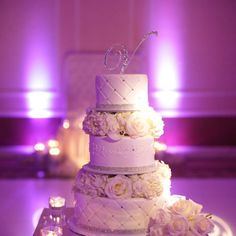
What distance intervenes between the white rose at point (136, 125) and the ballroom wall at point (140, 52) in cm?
594

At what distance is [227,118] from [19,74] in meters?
3.42

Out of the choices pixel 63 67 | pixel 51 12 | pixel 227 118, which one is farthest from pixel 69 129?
pixel 227 118

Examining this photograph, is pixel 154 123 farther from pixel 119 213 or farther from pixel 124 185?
pixel 119 213

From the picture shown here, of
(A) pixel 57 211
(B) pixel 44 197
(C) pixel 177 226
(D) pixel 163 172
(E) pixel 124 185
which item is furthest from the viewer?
(B) pixel 44 197

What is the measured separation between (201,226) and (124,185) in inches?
17.5

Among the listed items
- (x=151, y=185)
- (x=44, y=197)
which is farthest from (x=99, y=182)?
(x=44, y=197)

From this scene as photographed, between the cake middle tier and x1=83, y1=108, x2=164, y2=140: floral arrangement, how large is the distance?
0.10ft

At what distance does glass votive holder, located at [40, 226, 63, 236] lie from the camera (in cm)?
269

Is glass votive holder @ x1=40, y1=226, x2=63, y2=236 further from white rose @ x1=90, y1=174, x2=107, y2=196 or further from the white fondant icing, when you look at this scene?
white rose @ x1=90, y1=174, x2=107, y2=196

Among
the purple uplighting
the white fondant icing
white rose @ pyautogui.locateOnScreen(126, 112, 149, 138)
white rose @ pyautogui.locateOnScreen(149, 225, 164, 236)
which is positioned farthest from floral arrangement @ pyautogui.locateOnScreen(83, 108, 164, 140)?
the purple uplighting

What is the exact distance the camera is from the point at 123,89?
2.72 m

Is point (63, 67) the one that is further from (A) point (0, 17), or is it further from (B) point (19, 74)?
(A) point (0, 17)

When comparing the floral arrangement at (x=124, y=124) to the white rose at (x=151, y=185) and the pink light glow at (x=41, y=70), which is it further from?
the pink light glow at (x=41, y=70)

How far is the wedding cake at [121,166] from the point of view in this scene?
2684 mm
